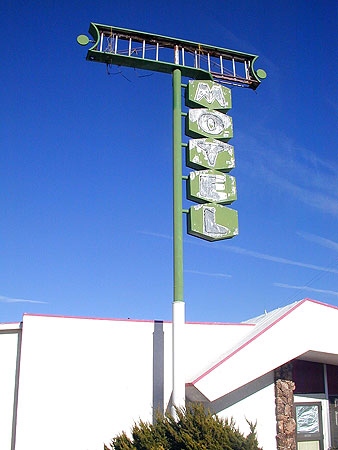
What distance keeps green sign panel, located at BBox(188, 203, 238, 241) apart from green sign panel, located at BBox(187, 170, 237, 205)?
217 mm

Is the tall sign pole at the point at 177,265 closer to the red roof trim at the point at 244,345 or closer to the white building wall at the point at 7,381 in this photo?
the red roof trim at the point at 244,345

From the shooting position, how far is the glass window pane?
15164 millimetres

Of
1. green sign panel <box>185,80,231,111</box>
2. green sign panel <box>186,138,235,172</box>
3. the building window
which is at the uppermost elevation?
green sign panel <box>185,80,231,111</box>

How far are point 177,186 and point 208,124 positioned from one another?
7.10ft

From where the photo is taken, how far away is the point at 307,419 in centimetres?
1529

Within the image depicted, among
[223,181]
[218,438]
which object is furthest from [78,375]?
[223,181]

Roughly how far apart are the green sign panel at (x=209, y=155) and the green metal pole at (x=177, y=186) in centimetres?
33

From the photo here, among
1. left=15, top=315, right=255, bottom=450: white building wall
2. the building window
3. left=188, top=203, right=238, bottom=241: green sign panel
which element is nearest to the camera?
left=15, top=315, right=255, bottom=450: white building wall

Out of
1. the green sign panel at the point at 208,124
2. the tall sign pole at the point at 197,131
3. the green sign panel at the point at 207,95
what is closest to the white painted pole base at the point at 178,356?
the tall sign pole at the point at 197,131

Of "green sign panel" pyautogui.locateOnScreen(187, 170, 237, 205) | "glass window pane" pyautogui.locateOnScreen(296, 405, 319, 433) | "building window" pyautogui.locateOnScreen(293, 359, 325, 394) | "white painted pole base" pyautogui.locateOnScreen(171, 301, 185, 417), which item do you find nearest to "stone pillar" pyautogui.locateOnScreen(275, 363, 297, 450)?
"glass window pane" pyautogui.locateOnScreen(296, 405, 319, 433)

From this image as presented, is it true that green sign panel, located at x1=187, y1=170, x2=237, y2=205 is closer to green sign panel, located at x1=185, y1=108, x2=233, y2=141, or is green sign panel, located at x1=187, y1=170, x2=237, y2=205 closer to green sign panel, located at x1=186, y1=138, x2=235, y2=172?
green sign panel, located at x1=186, y1=138, x2=235, y2=172

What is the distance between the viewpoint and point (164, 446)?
32.5ft

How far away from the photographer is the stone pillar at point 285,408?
14.4 m

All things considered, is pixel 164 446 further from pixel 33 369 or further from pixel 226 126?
pixel 226 126
